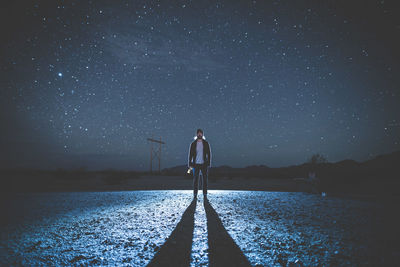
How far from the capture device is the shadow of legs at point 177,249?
2.18m

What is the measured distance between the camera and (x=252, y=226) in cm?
356

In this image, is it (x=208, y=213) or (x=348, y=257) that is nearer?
(x=348, y=257)

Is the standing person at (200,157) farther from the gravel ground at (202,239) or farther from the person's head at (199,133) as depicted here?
the gravel ground at (202,239)

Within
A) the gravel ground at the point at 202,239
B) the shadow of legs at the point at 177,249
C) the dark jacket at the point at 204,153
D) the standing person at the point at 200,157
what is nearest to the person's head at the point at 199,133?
the standing person at the point at 200,157

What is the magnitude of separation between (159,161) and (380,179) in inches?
1513

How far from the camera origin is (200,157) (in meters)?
7.57

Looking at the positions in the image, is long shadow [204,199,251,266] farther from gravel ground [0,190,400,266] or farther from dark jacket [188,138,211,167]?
dark jacket [188,138,211,167]

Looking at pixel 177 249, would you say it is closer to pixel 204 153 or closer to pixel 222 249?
pixel 222 249

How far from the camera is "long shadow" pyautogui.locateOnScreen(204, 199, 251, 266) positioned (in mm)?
2176

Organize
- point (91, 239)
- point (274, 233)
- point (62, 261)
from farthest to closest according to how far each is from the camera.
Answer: point (274, 233) < point (91, 239) < point (62, 261)

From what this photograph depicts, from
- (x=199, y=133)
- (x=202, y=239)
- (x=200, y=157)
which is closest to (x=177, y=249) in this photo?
(x=202, y=239)

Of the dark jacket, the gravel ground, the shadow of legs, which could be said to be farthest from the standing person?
the shadow of legs

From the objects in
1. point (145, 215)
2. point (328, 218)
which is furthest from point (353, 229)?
point (145, 215)

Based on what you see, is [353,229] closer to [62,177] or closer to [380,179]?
Result: [380,179]
